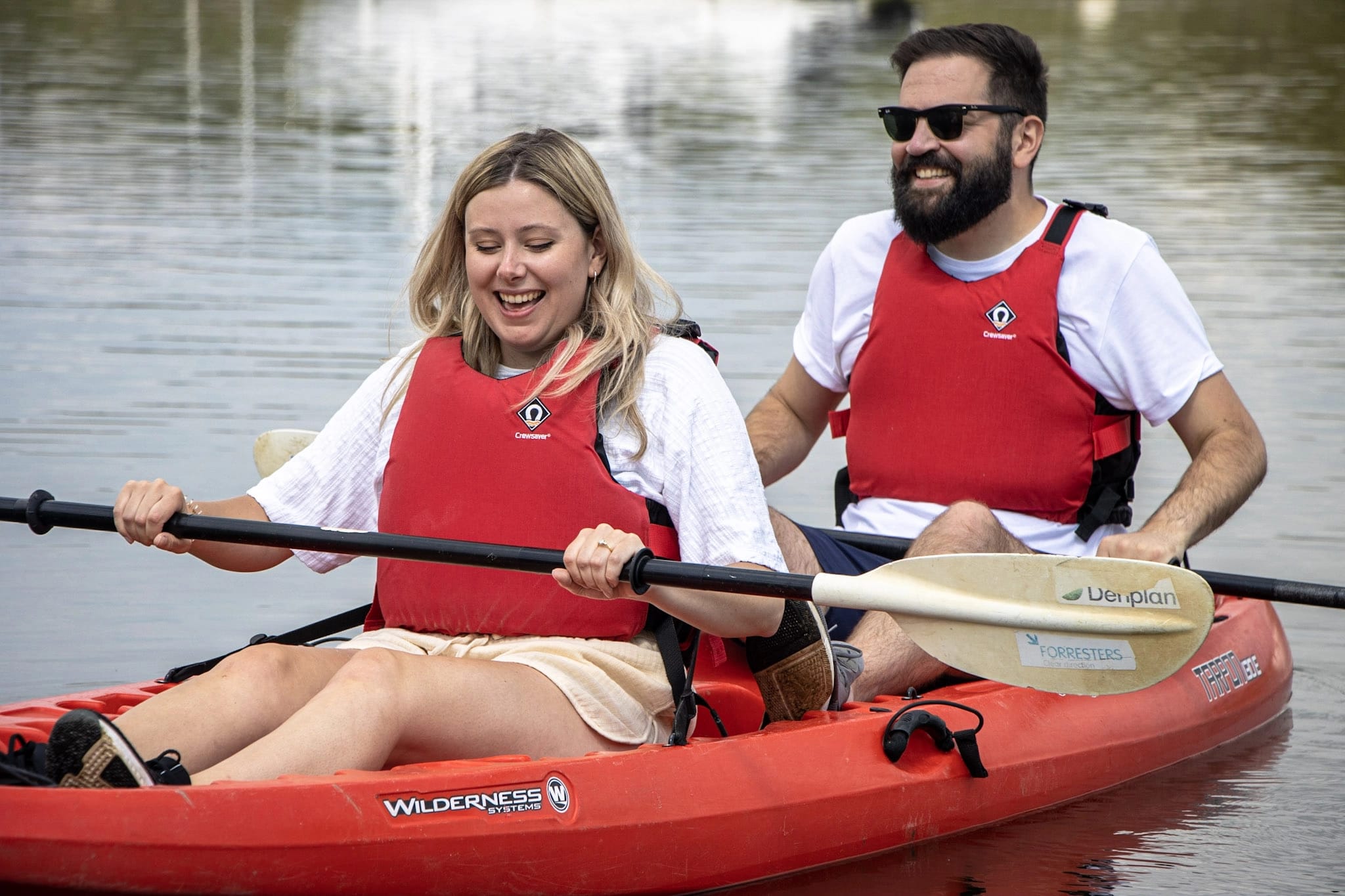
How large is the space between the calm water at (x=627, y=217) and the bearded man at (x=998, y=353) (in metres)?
0.70

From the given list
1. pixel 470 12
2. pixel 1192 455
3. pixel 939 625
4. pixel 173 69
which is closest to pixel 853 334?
pixel 1192 455

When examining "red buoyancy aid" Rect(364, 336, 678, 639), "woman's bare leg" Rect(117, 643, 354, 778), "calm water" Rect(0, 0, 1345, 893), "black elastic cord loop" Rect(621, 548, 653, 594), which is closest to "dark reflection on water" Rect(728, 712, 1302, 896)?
"calm water" Rect(0, 0, 1345, 893)

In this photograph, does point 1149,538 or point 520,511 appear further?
point 1149,538

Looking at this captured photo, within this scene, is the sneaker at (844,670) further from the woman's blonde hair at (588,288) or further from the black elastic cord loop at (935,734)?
the woman's blonde hair at (588,288)

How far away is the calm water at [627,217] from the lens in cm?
464

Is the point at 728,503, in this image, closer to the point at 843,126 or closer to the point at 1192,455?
the point at 1192,455

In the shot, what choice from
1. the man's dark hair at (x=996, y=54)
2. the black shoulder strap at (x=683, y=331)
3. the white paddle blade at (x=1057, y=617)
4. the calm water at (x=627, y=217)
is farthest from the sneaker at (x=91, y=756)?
the man's dark hair at (x=996, y=54)

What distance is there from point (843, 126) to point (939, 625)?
47.1 feet

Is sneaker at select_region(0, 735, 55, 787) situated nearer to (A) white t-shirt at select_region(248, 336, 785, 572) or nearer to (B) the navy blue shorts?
(A) white t-shirt at select_region(248, 336, 785, 572)

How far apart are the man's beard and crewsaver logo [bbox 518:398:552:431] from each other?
1345 mm

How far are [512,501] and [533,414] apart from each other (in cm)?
16

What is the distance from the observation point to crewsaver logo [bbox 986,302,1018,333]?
4.29 meters

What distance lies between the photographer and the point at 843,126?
57.0ft

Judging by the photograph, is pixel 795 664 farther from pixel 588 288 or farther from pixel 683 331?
pixel 588 288
